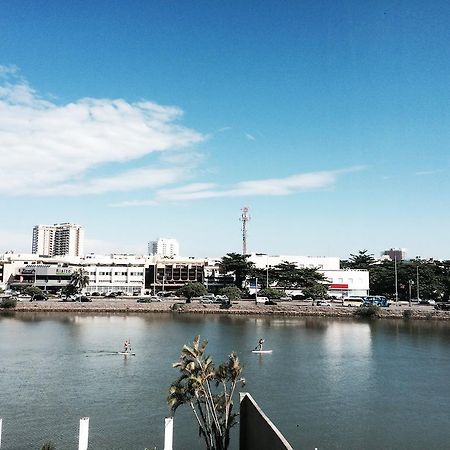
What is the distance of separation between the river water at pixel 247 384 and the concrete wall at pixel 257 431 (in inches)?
225

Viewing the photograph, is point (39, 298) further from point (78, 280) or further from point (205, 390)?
point (205, 390)

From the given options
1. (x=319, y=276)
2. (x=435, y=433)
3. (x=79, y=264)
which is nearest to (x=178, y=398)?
(x=435, y=433)

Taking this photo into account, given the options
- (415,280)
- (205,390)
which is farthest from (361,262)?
(205,390)

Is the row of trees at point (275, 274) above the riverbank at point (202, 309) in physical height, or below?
above

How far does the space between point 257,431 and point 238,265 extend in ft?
340

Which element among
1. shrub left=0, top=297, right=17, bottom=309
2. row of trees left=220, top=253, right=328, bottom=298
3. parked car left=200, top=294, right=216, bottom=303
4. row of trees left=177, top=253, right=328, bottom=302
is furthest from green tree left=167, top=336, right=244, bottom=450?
row of trees left=220, top=253, right=328, bottom=298

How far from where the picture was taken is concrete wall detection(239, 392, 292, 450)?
15161 mm

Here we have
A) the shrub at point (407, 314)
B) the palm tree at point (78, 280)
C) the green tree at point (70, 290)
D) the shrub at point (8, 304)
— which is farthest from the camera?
the palm tree at point (78, 280)

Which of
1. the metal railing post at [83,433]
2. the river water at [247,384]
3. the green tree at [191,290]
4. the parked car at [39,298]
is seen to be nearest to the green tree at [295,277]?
the green tree at [191,290]

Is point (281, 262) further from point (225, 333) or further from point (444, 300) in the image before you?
point (225, 333)

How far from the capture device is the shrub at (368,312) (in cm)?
8825

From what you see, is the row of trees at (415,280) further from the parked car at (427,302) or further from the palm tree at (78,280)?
the palm tree at (78,280)

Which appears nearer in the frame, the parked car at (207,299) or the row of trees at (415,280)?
the parked car at (207,299)

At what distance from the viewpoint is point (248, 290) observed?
123 metres
